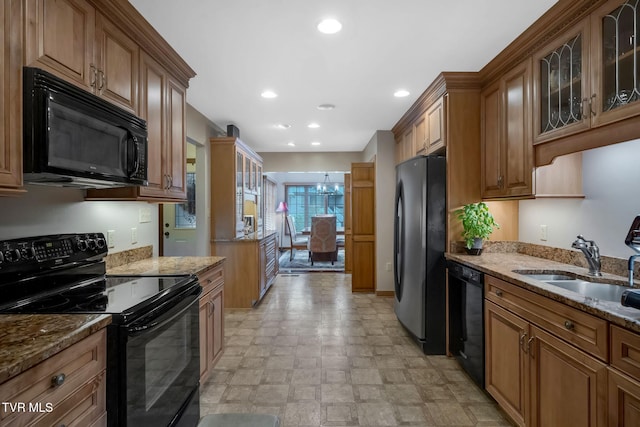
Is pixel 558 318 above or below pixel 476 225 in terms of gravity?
below

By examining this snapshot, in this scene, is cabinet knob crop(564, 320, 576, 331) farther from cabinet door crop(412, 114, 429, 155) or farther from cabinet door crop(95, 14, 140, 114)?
cabinet door crop(95, 14, 140, 114)

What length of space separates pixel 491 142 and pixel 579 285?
1268 mm

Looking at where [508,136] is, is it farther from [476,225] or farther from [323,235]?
[323,235]

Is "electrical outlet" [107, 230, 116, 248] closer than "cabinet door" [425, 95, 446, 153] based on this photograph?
Yes

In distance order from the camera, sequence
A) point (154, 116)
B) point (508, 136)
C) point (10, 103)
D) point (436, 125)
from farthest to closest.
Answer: point (436, 125)
point (508, 136)
point (154, 116)
point (10, 103)

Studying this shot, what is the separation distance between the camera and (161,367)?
1.45 m

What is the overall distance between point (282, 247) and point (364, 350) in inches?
275

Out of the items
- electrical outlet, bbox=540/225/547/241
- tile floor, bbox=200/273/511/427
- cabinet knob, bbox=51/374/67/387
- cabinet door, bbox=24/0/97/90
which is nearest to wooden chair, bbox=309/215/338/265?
tile floor, bbox=200/273/511/427

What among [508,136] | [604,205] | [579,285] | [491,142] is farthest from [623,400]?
[491,142]

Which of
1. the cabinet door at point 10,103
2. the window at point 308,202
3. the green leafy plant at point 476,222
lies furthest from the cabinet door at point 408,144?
the window at point 308,202

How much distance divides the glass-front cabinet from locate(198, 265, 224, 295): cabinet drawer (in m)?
2.40

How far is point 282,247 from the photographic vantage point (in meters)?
9.67

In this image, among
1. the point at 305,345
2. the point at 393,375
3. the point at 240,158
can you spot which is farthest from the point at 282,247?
the point at 393,375

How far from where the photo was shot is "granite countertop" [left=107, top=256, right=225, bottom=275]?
1.96 meters
